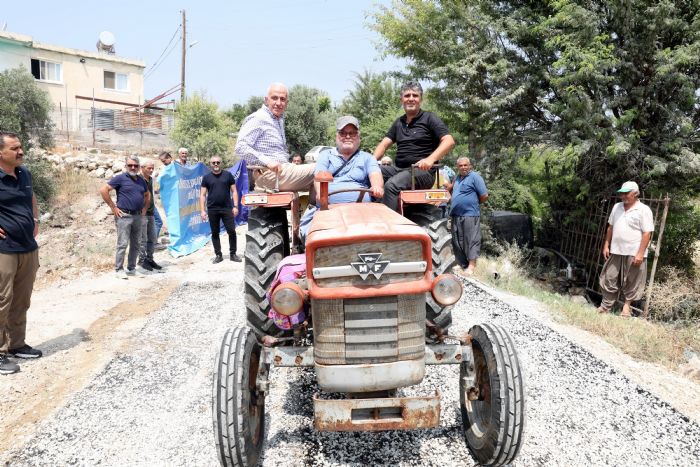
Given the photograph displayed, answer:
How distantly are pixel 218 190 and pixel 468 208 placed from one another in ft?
13.6

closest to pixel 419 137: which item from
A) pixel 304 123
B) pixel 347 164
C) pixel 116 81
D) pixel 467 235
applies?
pixel 347 164

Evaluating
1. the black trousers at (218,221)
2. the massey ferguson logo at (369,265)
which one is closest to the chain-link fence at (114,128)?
the black trousers at (218,221)

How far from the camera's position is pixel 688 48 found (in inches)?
284

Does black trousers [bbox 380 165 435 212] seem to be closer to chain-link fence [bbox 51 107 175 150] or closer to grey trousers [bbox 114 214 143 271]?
grey trousers [bbox 114 214 143 271]

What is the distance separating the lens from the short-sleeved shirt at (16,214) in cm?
405

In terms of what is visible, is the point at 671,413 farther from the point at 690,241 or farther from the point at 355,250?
the point at 690,241

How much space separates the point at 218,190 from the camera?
8.17m

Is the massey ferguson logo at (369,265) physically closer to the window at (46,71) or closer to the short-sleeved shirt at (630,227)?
the short-sleeved shirt at (630,227)

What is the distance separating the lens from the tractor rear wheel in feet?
11.5

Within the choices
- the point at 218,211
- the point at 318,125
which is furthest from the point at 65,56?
the point at 218,211

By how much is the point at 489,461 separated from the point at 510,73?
25.6ft

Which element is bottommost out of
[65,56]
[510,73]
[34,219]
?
[34,219]

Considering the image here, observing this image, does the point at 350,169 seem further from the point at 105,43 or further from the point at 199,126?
the point at 105,43

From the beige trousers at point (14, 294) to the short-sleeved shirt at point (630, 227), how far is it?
21.8 feet
